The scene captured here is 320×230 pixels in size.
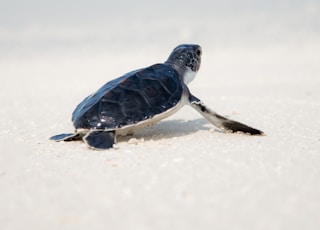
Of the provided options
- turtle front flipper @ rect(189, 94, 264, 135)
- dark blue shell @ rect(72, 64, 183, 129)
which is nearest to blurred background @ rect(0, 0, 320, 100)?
turtle front flipper @ rect(189, 94, 264, 135)

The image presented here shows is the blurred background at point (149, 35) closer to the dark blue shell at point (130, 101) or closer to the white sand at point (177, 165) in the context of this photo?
the white sand at point (177, 165)

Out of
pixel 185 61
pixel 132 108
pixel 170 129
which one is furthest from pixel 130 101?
pixel 185 61

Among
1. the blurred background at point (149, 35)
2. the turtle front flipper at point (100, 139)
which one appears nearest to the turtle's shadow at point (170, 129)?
the turtle front flipper at point (100, 139)

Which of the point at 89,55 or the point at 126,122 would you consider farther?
the point at 89,55

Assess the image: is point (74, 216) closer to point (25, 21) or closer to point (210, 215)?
point (210, 215)

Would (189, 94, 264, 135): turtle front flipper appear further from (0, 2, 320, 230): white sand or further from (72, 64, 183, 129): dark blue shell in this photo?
(72, 64, 183, 129): dark blue shell

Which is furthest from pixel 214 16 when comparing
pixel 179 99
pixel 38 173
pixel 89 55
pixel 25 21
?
pixel 38 173

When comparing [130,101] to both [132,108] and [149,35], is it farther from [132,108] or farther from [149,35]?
[149,35]
